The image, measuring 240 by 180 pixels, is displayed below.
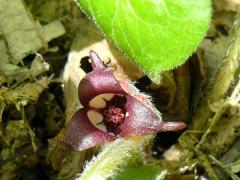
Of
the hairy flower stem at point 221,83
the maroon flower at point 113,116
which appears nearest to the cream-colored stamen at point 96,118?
the maroon flower at point 113,116

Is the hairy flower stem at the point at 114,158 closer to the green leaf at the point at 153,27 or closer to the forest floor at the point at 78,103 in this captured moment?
the forest floor at the point at 78,103

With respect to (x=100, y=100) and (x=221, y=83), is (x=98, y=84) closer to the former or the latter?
(x=100, y=100)

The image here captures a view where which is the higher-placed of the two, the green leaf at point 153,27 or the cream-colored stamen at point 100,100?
the green leaf at point 153,27

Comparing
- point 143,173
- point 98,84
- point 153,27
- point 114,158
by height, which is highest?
point 153,27

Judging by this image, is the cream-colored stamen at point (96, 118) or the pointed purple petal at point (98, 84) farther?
the cream-colored stamen at point (96, 118)

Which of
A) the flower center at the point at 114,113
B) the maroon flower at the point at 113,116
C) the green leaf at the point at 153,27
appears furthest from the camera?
the flower center at the point at 114,113

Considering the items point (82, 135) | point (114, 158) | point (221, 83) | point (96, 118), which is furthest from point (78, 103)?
point (221, 83)

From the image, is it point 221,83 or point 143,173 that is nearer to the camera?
point 143,173
